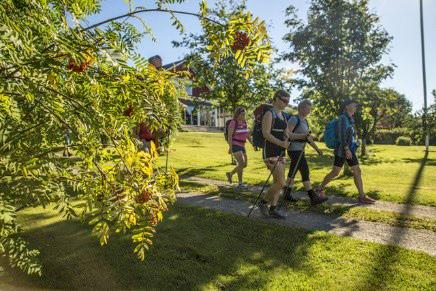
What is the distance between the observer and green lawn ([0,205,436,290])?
4.02m

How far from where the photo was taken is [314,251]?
4973 mm

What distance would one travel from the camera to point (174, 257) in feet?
15.4

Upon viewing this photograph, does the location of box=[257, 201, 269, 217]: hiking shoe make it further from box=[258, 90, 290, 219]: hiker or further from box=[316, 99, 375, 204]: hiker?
box=[316, 99, 375, 204]: hiker

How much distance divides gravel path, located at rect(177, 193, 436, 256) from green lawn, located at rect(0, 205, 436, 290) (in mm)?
375

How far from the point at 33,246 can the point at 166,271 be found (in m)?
2.09

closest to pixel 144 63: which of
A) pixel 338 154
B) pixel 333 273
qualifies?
pixel 333 273

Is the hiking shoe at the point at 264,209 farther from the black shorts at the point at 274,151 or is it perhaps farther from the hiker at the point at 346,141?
the hiker at the point at 346,141

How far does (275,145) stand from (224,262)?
2786 mm

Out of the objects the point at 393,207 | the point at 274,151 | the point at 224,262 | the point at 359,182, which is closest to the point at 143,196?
the point at 224,262

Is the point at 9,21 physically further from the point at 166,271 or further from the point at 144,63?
the point at 166,271

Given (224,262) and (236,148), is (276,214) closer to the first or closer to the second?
(224,262)

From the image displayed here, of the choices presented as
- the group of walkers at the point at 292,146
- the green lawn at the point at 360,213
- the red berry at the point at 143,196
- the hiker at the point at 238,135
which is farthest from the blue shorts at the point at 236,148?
the red berry at the point at 143,196

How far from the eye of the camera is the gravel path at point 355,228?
5410mm

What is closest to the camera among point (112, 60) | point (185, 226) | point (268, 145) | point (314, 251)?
point (112, 60)
